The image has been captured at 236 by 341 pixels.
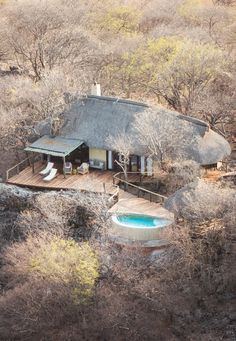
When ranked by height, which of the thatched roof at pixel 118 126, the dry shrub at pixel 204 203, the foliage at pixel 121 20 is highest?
the foliage at pixel 121 20

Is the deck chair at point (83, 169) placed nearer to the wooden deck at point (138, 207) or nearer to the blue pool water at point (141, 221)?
the wooden deck at point (138, 207)

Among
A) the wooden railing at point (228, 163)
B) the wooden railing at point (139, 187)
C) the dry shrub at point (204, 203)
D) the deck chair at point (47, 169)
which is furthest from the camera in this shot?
the deck chair at point (47, 169)

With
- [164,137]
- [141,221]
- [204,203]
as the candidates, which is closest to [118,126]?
[164,137]

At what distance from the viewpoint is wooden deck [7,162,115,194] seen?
3512cm

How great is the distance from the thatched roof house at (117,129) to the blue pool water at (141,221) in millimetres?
5735

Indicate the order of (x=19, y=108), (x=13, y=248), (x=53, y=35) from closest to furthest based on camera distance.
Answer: (x=13, y=248)
(x=19, y=108)
(x=53, y=35)

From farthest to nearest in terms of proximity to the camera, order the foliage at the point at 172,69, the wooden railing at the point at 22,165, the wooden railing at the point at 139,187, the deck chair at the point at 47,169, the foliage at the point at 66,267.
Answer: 1. the foliage at the point at 172,69
2. the wooden railing at the point at 22,165
3. the deck chair at the point at 47,169
4. the wooden railing at the point at 139,187
5. the foliage at the point at 66,267

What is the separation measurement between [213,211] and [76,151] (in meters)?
14.1

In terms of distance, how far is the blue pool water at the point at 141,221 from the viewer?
30.5 metres

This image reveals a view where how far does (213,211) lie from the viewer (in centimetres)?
2794

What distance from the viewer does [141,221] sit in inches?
1229

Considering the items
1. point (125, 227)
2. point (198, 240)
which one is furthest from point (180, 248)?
point (125, 227)

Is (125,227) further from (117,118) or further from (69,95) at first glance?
(69,95)

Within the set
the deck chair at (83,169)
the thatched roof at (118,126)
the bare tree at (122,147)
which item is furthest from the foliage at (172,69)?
the deck chair at (83,169)
